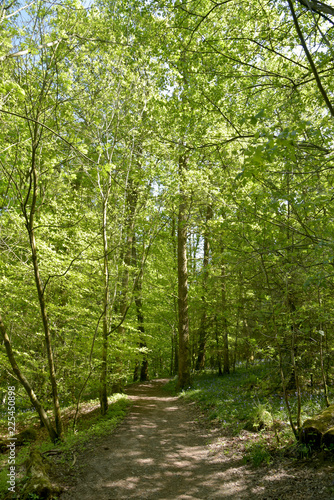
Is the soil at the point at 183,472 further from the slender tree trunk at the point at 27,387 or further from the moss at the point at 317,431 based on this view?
the slender tree trunk at the point at 27,387

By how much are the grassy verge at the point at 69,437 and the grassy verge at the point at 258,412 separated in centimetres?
242

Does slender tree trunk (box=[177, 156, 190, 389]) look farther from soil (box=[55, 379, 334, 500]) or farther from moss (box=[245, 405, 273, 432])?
moss (box=[245, 405, 273, 432])

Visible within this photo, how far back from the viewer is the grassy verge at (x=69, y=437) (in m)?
4.89

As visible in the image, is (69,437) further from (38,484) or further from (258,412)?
(258,412)

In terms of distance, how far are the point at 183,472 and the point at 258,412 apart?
1783mm

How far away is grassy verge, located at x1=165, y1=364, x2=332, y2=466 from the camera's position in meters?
4.79

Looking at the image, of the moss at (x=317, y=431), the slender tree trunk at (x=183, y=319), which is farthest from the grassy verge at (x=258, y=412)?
the slender tree trunk at (x=183, y=319)

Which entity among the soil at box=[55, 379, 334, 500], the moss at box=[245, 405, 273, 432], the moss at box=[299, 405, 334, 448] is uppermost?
the moss at box=[299, 405, 334, 448]

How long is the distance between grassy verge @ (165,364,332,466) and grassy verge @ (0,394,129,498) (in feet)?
7.93

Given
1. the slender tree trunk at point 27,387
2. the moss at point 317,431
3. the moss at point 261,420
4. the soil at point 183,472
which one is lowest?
the soil at point 183,472

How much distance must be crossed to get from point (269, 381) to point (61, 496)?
5320 millimetres

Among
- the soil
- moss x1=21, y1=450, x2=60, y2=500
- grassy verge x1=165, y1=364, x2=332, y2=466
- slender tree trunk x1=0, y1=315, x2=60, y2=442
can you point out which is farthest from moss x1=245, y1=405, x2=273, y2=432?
slender tree trunk x1=0, y1=315, x2=60, y2=442

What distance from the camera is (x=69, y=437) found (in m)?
6.27

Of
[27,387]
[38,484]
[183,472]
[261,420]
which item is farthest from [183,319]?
[38,484]
